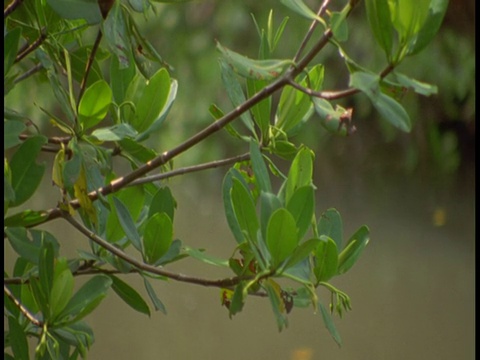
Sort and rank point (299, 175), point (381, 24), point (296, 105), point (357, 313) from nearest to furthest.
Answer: point (381, 24), point (299, 175), point (296, 105), point (357, 313)

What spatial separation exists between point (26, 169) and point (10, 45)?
3.6 inches

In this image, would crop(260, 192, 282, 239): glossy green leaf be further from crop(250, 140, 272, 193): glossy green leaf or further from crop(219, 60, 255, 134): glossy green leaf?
crop(219, 60, 255, 134): glossy green leaf

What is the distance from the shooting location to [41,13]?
0.72 metres

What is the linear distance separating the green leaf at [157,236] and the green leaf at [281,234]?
11cm

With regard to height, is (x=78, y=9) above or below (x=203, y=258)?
above

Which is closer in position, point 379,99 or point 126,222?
Answer: point 379,99

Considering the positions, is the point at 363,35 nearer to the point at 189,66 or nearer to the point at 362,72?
the point at 189,66

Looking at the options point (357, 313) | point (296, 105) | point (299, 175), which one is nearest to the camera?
point (299, 175)

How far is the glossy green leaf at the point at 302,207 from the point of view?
602mm

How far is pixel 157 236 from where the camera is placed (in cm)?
68

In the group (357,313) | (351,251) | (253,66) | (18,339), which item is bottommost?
(357,313)

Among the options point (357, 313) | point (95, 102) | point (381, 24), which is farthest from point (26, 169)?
point (357, 313)

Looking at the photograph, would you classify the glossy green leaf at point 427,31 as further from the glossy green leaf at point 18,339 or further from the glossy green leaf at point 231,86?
the glossy green leaf at point 18,339

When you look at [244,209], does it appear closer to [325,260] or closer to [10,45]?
[325,260]
